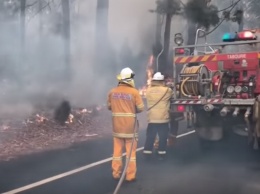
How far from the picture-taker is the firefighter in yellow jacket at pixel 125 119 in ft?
18.9

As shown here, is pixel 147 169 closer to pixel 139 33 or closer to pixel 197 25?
pixel 197 25

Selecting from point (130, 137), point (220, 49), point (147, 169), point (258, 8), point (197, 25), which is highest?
point (258, 8)

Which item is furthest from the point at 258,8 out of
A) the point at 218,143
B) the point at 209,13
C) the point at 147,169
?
the point at 147,169

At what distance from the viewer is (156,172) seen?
6.29 m

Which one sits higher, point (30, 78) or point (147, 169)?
point (30, 78)

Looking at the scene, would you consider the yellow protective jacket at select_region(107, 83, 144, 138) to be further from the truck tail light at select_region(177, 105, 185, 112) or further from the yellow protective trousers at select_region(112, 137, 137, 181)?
the truck tail light at select_region(177, 105, 185, 112)

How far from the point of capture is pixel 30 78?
9695mm

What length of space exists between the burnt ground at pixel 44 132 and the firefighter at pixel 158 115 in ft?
6.98

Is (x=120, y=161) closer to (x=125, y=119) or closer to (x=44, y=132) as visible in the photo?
(x=125, y=119)

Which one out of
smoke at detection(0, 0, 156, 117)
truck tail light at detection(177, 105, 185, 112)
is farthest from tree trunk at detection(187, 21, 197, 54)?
truck tail light at detection(177, 105, 185, 112)

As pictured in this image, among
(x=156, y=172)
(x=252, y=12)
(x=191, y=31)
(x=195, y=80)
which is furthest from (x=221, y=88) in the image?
(x=252, y=12)

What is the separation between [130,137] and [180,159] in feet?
5.68

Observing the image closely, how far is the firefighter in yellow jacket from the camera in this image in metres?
5.75

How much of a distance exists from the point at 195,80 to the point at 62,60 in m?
4.72
